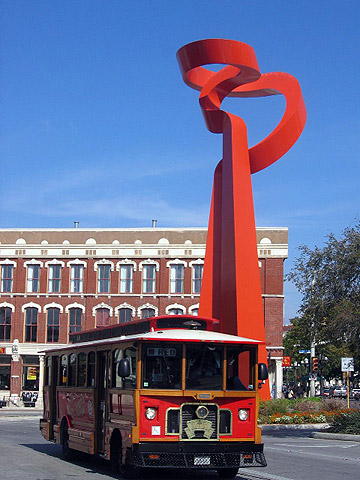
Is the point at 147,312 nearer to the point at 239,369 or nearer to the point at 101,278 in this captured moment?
the point at 101,278

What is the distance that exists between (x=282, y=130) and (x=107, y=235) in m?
34.3

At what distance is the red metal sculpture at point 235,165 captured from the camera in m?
29.8

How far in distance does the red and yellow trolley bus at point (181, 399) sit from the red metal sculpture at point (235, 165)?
1418cm

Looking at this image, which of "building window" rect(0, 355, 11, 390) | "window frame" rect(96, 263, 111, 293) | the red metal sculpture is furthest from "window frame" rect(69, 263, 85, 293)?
the red metal sculpture

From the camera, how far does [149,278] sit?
6297 centimetres

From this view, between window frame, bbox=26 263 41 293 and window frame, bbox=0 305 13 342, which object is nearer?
window frame, bbox=0 305 13 342

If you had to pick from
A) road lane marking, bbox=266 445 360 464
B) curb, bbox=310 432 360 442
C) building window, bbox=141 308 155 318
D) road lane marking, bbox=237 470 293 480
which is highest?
building window, bbox=141 308 155 318

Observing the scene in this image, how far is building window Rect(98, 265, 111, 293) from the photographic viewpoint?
63.1 meters

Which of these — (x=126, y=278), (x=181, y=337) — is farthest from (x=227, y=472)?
(x=126, y=278)

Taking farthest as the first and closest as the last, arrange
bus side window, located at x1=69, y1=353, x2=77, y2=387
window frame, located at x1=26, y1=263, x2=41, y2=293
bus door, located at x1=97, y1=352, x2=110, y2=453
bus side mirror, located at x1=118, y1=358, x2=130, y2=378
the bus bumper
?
window frame, located at x1=26, y1=263, x2=41, y2=293, bus side window, located at x1=69, y1=353, x2=77, y2=387, bus door, located at x1=97, y1=352, x2=110, y2=453, bus side mirror, located at x1=118, y1=358, x2=130, y2=378, the bus bumper

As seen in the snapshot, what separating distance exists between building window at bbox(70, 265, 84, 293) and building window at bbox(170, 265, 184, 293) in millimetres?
7243

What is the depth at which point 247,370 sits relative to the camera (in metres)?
15.2

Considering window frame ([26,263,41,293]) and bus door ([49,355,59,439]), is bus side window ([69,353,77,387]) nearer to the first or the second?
bus door ([49,355,59,439])

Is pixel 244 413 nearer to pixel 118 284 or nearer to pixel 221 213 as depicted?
pixel 221 213
